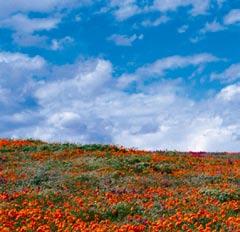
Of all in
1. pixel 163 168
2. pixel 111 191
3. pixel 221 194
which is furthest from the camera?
pixel 163 168

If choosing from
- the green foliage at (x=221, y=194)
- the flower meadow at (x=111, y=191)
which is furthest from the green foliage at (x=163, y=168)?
the green foliage at (x=221, y=194)

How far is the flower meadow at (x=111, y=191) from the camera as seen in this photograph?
46.6ft

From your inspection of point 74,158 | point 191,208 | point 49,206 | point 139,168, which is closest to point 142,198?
point 191,208

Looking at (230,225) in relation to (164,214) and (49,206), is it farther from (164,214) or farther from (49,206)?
(49,206)

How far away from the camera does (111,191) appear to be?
19.9 meters

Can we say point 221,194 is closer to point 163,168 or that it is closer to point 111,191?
point 111,191

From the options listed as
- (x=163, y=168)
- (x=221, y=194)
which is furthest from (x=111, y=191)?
(x=163, y=168)

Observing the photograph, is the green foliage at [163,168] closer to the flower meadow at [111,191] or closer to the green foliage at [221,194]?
the flower meadow at [111,191]

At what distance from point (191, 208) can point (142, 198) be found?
1.98m

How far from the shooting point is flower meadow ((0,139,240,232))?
1420 cm

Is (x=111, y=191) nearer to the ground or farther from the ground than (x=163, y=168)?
nearer to the ground

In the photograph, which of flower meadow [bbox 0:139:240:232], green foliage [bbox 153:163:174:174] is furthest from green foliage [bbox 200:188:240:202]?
green foliage [bbox 153:163:174:174]

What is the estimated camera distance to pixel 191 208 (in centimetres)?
1700

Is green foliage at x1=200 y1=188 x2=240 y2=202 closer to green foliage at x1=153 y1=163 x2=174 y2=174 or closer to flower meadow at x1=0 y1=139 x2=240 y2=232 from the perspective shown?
flower meadow at x1=0 y1=139 x2=240 y2=232
